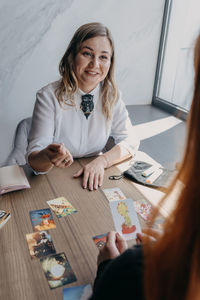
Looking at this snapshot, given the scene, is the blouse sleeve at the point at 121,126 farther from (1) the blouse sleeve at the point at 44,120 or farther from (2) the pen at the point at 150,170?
(1) the blouse sleeve at the point at 44,120

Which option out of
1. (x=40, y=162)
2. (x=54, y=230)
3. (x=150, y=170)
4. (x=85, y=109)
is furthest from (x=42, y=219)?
(x=85, y=109)

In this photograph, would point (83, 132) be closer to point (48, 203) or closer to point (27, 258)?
point (48, 203)

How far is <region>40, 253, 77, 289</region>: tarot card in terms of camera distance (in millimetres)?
874

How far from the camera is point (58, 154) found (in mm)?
1333

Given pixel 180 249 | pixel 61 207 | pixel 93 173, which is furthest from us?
pixel 93 173

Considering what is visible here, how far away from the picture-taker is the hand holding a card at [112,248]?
85 cm

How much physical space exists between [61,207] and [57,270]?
1.13ft

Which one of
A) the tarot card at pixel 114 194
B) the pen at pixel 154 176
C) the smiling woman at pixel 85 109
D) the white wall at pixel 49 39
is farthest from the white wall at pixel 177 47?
the tarot card at pixel 114 194

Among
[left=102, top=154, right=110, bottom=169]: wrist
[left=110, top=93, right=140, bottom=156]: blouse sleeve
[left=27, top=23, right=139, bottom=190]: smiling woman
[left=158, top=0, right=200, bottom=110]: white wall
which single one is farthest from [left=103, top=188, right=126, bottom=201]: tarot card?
[left=158, top=0, right=200, bottom=110]: white wall

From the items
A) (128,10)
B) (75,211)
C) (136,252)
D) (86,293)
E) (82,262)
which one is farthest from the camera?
(128,10)

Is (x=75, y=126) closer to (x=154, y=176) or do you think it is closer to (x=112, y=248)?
(x=154, y=176)

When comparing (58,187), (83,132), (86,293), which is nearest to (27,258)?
(86,293)

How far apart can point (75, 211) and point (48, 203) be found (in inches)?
5.2

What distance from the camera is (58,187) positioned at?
54.2 inches
